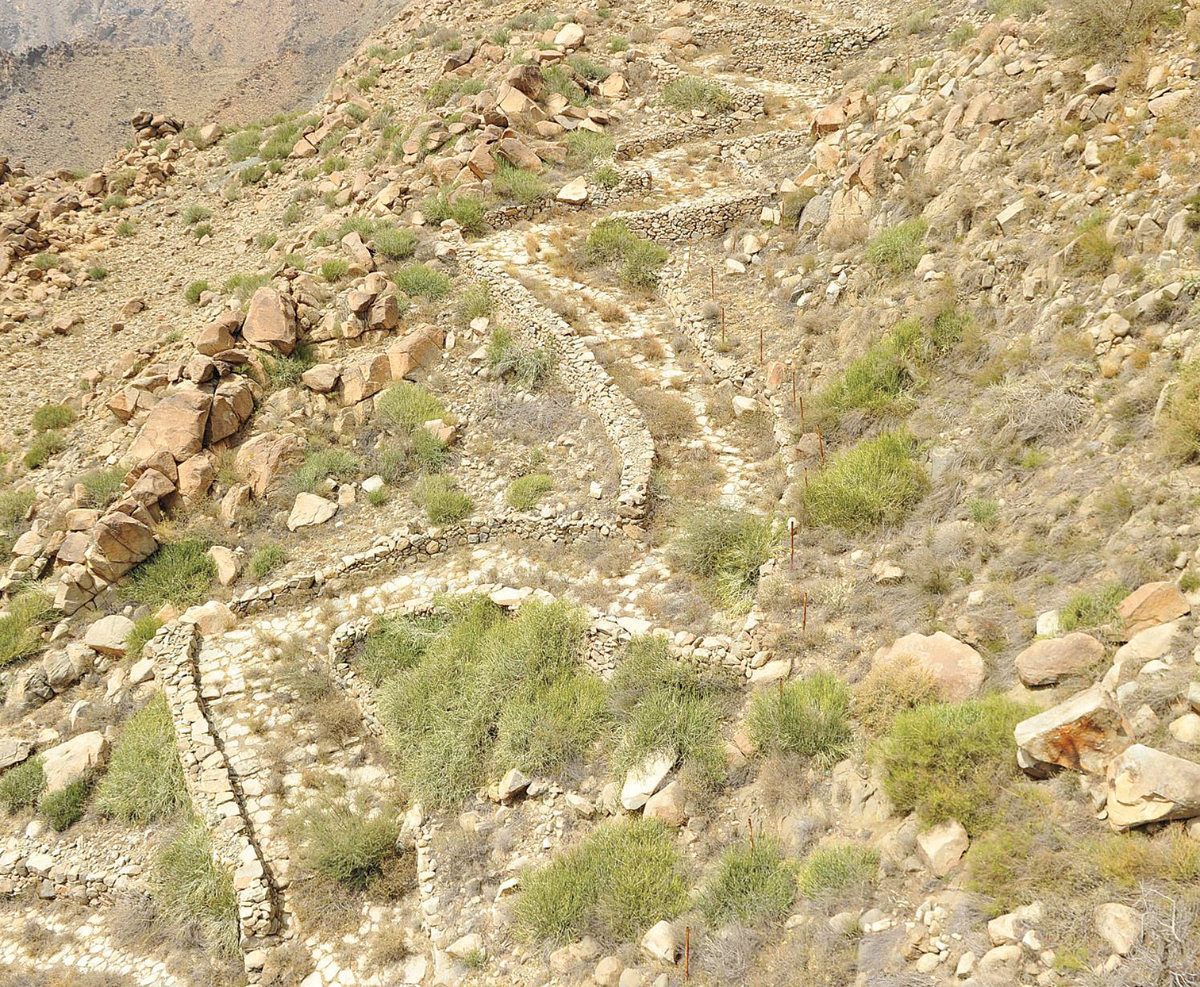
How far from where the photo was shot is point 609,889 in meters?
6.46

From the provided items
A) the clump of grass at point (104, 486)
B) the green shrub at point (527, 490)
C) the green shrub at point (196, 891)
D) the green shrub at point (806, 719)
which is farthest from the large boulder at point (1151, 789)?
the clump of grass at point (104, 486)

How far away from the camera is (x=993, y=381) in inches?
353

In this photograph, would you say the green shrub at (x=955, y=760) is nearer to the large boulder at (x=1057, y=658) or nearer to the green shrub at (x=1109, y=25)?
the large boulder at (x=1057, y=658)

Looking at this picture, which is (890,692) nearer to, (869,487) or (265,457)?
(869,487)

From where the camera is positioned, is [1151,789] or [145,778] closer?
[1151,789]

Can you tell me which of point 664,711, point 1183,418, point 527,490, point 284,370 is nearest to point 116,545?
point 284,370

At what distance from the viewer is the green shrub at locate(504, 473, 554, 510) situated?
11.7 m

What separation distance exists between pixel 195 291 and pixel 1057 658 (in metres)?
18.9

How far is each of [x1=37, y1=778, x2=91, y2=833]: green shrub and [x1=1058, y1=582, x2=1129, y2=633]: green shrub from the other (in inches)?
428

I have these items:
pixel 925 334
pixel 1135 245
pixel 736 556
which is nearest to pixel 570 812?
pixel 736 556

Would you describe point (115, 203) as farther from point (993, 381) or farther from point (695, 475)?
point (993, 381)

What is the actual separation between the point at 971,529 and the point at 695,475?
14.7ft

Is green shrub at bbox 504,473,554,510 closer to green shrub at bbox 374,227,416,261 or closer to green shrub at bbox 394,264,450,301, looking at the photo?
green shrub at bbox 394,264,450,301

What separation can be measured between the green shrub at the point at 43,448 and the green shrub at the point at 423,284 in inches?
279
